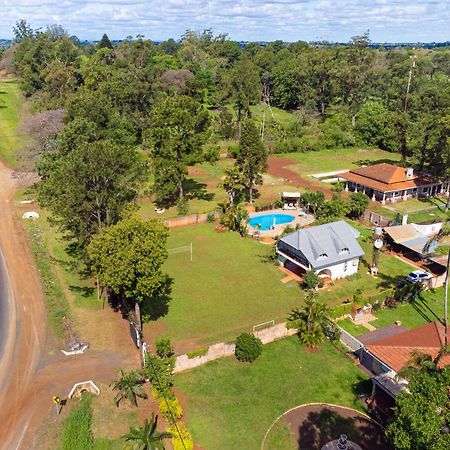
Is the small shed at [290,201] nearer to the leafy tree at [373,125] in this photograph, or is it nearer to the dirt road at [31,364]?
the dirt road at [31,364]

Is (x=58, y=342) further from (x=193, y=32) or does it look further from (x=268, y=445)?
(x=193, y=32)

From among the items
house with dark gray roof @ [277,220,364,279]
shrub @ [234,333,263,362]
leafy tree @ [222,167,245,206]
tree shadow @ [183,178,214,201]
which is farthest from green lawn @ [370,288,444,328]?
tree shadow @ [183,178,214,201]

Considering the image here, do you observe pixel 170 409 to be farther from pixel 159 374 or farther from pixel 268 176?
pixel 268 176

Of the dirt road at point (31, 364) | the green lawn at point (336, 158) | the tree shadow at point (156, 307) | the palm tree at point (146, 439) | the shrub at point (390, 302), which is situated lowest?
the green lawn at point (336, 158)

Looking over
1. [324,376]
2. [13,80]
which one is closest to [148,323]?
[324,376]

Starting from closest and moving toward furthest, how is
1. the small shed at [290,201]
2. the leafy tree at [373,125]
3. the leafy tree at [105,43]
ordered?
the small shed at [290,201] → the leafy tree at [373,125] → the leafy tree at [105,43]

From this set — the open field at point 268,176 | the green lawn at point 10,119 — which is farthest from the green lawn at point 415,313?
the green lawn at point 10,119

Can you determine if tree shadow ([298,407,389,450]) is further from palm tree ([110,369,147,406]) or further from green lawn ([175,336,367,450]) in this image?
palm tree ([110,369,147,406])

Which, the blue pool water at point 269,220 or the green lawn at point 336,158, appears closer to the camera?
the blue pool water at point 269,220
